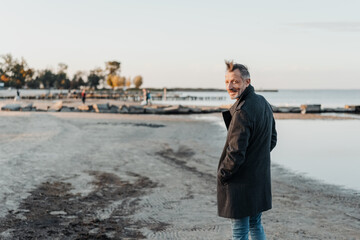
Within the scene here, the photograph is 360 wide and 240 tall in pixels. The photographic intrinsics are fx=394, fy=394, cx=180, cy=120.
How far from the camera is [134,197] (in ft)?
23.5

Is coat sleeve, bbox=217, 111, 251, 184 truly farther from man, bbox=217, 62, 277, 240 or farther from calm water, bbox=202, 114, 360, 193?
calm water, bbox=202, 114, 360, 193

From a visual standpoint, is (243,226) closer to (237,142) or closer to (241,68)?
(237,142)

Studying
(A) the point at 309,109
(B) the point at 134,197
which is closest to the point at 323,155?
(B) the point at 134,197

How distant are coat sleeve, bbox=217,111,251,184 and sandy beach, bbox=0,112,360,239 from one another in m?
2.24

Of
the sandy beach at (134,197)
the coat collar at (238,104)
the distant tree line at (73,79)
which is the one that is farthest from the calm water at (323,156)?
the distant tree line at (73,79)

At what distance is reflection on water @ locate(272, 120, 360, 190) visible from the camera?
33.1ft

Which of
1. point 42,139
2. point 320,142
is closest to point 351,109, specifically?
point 320,142

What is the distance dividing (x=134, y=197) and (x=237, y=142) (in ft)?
14.5

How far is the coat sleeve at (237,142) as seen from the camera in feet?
10.3

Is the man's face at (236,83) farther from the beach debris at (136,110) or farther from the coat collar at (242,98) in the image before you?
the beach debris at (136,110)

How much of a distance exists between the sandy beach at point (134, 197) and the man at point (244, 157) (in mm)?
1951

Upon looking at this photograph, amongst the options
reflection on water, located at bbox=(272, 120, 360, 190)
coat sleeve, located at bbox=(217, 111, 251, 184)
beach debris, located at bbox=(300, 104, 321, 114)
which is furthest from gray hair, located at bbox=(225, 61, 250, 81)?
beach debris, located at bbox=(300, 104, 321, 114)

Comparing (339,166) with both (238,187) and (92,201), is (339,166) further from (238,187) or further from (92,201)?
(238,187)

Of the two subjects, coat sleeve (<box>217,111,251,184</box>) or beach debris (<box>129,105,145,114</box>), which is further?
beach debris (<box>129,105,145,114</box>)
